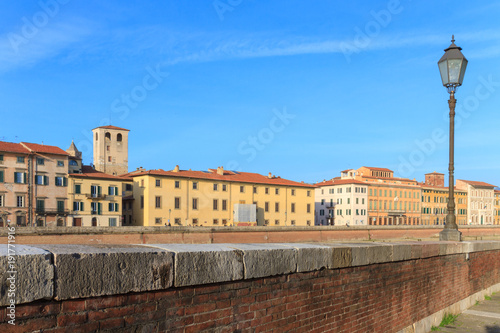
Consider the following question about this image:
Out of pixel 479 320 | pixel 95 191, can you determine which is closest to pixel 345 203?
pixel 95 191

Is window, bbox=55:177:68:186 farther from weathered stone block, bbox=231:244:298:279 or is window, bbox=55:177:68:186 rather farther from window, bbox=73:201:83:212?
weathered stone block, bbox=231:244:298:279

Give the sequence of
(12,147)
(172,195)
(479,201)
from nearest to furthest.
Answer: (12,147)
(172,195)
(479,201)

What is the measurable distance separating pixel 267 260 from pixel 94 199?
55039 mm

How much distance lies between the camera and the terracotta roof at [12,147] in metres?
49.9

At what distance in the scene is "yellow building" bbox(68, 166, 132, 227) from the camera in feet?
179

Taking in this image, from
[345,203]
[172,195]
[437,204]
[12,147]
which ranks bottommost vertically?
[437,204]

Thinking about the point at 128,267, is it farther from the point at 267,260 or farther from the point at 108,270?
the point at 267,260

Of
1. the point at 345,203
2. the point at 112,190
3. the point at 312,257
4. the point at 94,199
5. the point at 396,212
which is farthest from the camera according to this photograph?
the point at 396,212

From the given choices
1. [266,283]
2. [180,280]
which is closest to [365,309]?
[266,283]

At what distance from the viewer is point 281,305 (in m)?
4.48

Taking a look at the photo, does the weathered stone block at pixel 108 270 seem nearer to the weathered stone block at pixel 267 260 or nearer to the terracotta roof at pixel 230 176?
the weathered stone block at pixel 267 260

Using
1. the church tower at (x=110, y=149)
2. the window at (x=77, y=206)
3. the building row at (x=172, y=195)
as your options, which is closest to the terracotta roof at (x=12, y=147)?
the building row at (x=172, y=195)

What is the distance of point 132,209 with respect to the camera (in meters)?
61.6

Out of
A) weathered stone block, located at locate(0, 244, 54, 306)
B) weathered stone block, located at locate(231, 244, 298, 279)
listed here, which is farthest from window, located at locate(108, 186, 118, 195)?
weathered stone block, located at locate(0, 244, 54, 306)
